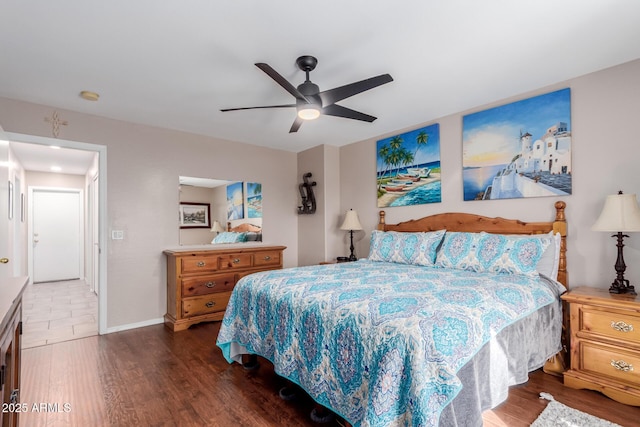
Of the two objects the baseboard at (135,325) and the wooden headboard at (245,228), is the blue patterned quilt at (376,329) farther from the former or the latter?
the wooden headboard at (245,228)

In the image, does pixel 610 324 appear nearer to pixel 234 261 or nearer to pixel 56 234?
pixel 234 261

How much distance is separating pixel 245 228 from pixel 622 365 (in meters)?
4.11

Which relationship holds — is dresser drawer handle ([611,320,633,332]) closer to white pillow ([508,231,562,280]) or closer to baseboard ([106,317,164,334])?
white pillow ([508,231,562,280])

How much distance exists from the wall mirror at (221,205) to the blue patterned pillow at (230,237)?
0.16 ft

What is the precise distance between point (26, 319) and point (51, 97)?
2.89 metres

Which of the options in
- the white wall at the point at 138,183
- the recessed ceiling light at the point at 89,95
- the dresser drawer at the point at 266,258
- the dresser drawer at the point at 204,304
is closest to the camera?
the recessed ceiling light at the point at 89,95

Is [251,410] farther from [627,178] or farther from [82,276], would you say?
[82,276]

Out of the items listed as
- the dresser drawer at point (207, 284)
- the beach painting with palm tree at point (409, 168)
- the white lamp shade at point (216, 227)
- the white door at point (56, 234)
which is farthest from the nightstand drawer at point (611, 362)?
the white door at point (56, 234)

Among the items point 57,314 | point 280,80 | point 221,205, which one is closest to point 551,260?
point 280,80

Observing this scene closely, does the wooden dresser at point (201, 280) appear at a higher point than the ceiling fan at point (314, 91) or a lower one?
lower

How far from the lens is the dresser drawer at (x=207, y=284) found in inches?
146

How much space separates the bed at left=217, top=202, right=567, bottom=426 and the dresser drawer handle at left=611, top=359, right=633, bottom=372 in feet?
1.13

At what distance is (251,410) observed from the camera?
79.3 inches

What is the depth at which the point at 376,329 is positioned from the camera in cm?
151
